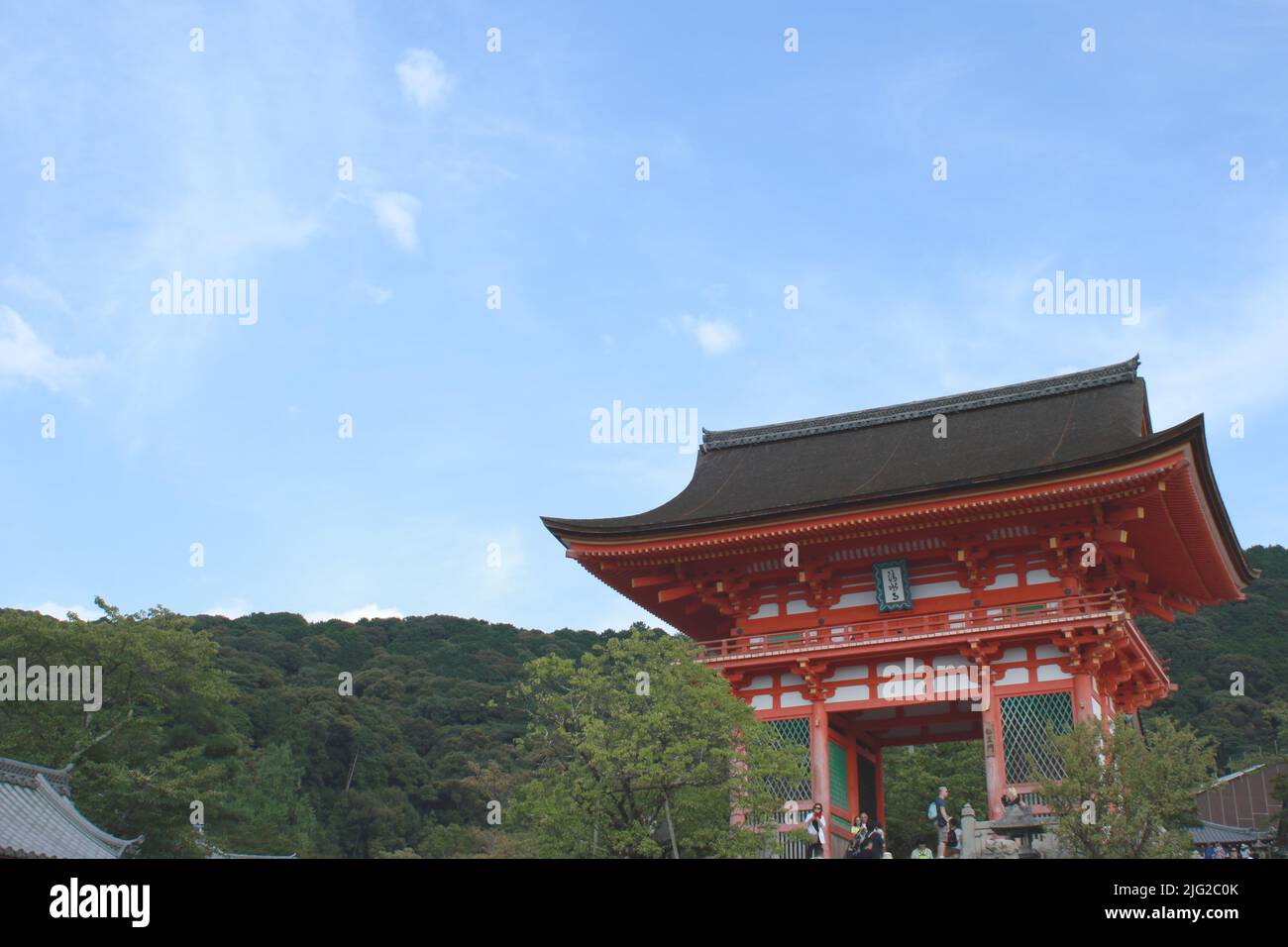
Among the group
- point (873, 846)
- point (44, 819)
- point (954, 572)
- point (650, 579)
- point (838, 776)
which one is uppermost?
point (650, 579)

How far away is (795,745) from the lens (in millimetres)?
26359

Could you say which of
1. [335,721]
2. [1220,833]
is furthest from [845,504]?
[335,721]

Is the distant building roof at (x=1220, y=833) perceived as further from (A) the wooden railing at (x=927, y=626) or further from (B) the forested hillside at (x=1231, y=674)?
(A) the wooden railing at (x=927, y=626)

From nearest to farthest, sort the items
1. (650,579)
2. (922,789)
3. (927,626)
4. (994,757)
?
1. (994,757)
2. (927,626)
3. (650,579)
4. (922,789)

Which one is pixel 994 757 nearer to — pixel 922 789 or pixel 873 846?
pixel 873 846

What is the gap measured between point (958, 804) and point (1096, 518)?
2118 cm

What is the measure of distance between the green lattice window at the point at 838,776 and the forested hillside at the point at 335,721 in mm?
16004

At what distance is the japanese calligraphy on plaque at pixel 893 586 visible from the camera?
28250 mm

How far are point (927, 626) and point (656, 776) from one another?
767 centimetres

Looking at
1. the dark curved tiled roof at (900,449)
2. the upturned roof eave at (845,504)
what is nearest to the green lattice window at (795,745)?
the upturned roof eave at (845,504)

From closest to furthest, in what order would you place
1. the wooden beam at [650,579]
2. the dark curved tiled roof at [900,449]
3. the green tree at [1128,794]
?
1. the green tree at [1128,794]
2. the dark curved tiled roof at [900,449]
3. the wooden beam at [650,579]

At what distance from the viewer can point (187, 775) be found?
4612 centimetres
